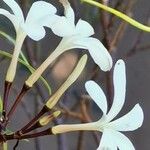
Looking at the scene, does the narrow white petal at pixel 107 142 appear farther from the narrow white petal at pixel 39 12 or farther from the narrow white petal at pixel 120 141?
the narrow white petal at pixel 39 12

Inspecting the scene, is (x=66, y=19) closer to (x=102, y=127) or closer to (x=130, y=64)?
(x=102, y=127)

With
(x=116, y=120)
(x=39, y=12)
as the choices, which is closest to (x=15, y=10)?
(x=39, y=12)

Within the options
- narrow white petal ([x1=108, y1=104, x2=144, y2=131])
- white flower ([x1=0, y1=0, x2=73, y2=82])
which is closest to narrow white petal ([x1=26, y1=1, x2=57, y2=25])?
white flower ([x1=0, y1=0, x2=73, y2=82])

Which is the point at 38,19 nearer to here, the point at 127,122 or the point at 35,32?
the point at 35,32

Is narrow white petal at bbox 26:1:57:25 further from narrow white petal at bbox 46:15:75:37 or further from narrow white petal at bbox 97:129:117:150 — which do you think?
narrow white petal at bbox 97:129:117:150

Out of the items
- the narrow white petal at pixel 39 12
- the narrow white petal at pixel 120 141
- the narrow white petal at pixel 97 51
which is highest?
the narrow white petal at pixel 39 12

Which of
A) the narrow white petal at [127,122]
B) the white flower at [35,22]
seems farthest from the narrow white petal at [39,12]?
the narrow white petal at [127,122]
